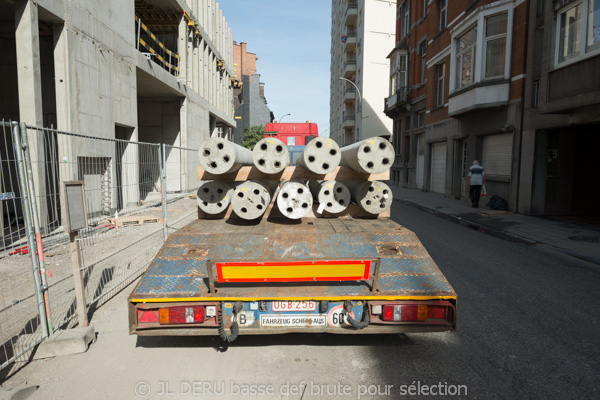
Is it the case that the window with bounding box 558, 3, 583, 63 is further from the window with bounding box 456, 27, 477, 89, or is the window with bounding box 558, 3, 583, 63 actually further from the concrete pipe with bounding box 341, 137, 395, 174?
the concrete pipe with bounding box 341, 137, 395, 174

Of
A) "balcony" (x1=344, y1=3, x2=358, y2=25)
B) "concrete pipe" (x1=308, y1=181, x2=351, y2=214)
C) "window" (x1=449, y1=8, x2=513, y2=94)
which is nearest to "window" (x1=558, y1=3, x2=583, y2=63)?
"window" (x1=449, y1=8, x2=513, y2=94)

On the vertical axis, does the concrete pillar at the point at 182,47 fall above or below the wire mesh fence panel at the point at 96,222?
above

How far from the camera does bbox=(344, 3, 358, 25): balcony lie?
140 feet

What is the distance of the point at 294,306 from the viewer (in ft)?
10.6

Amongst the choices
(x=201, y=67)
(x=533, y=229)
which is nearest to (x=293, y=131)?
(x=201, y=67)

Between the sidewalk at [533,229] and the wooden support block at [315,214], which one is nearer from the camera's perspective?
the wooden support block at [315,214]

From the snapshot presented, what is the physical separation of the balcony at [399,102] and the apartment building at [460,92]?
0.07 metres

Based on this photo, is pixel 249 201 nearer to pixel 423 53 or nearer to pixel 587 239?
pixel 587 239

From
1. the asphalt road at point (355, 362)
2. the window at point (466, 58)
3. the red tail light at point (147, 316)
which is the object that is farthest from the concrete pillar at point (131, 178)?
the window at point (466, 58)

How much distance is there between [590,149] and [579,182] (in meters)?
1.18

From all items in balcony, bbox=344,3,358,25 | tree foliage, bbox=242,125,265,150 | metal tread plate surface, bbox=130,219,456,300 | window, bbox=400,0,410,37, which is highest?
balcony, bbox=344,3,358,25

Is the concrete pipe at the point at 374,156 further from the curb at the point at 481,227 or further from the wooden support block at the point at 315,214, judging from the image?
the curb at the point at 481,227

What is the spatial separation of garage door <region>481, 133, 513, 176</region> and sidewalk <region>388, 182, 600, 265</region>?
63.2 inches

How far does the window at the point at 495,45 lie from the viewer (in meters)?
13.9
